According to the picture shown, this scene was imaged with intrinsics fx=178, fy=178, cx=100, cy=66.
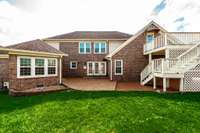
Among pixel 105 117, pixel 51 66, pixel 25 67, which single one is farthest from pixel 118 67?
pixel 105 117

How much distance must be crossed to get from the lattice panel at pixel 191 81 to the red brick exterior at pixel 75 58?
13.8m

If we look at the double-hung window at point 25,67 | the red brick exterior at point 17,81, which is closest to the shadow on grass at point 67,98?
the red brick exterior at point 17,81

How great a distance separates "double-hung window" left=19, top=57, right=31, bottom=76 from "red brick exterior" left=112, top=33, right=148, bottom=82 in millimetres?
9927

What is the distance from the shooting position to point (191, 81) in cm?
1295

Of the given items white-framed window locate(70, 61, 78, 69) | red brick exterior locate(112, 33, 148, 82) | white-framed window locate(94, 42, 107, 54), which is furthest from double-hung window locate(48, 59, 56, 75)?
white-framed window locate(94, 42, 107, 54)

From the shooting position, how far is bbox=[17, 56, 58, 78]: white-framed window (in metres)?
14.2

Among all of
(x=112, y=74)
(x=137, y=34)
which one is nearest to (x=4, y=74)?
(x=112, y=74)

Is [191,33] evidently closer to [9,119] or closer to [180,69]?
[180,69]

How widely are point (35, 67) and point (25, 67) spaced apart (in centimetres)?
90

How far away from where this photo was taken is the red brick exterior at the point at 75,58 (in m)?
25.2

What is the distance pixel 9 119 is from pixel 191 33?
15.3m

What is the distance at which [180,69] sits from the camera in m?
13.0

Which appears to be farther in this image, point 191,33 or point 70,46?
point 70,46

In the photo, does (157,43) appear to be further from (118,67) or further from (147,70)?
(118,67)
